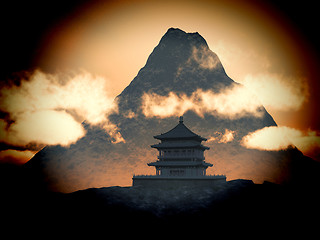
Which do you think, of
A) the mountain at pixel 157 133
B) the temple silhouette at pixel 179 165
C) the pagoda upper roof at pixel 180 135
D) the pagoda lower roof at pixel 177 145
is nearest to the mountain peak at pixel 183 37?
the mountain at pixel 157 133

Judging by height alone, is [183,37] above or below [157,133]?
above

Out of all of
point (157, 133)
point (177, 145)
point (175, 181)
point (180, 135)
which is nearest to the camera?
point (175, 181)

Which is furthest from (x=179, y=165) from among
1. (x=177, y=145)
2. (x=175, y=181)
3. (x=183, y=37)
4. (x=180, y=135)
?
(x=183, y=37)

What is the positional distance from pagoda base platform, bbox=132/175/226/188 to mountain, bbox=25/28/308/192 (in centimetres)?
7129

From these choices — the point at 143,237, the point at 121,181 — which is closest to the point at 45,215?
the point at 143,237

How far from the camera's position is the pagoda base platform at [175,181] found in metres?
55.7

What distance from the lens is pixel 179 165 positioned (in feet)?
192

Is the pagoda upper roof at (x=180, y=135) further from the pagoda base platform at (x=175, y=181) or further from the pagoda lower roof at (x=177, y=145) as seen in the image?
the pagoda base platform at (x=175, y=181)

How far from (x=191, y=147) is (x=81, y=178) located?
8187 centimetres

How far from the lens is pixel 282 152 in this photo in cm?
13700

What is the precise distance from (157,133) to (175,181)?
85440mm

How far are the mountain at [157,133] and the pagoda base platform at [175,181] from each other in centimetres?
7129

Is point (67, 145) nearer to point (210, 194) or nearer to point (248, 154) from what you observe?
point (248, 154)

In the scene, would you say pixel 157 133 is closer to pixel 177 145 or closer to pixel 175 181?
pixel 177 145
